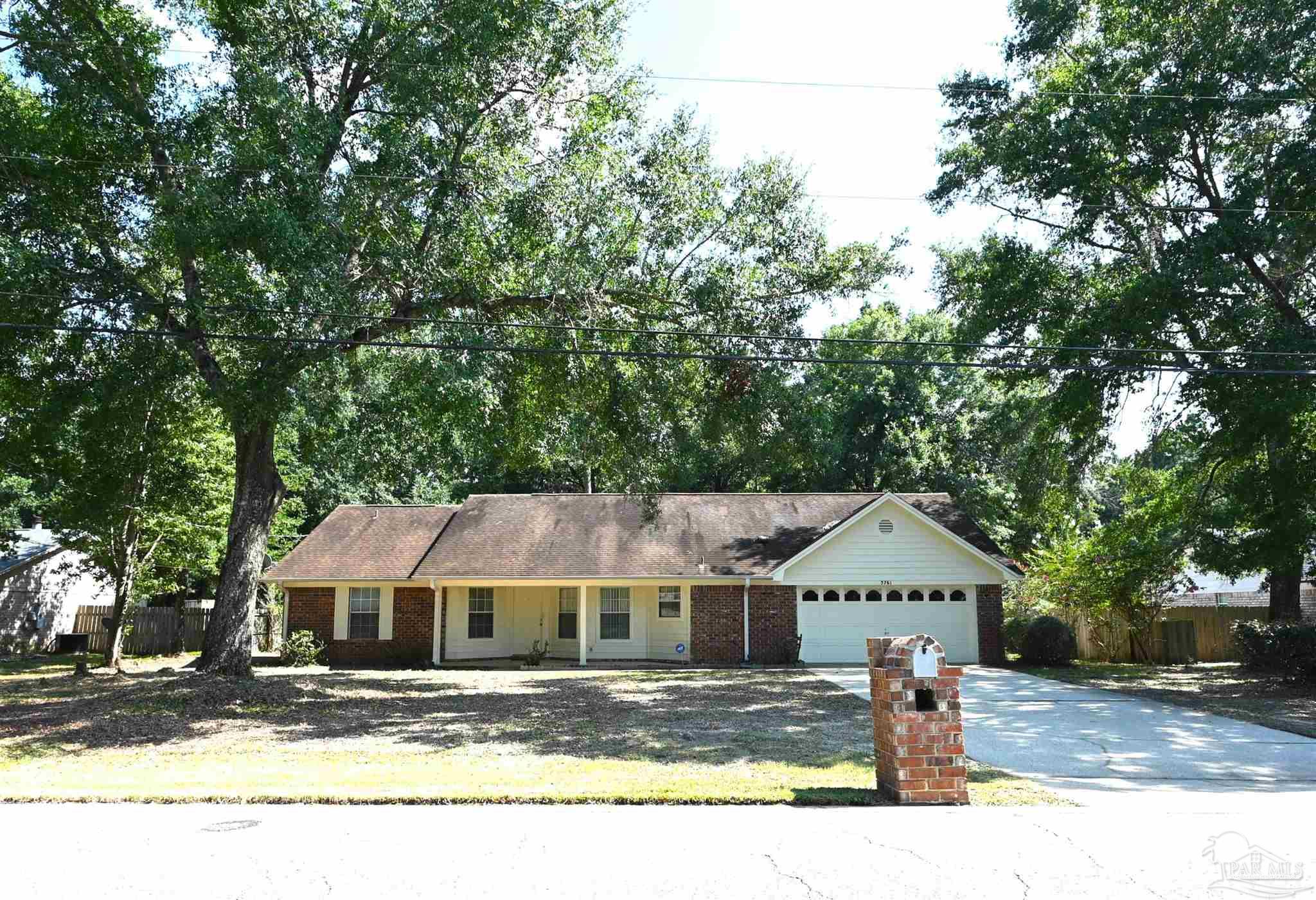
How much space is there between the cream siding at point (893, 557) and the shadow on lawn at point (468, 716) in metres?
5.98

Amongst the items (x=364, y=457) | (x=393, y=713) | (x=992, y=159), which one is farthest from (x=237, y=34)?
(x=992, y=159)

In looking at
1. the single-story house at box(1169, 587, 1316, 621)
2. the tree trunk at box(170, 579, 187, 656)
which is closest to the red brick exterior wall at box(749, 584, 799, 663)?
the single-story house at box(1169, 587, 1316, 621)

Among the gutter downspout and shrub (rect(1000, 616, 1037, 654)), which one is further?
shrub (rect(1000, 616, 1037, 654))

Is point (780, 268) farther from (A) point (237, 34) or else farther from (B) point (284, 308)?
(A) point (237, 34)

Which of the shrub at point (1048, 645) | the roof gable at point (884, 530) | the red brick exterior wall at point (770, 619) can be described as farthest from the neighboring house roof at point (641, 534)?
the shrub at point (1048, 645)

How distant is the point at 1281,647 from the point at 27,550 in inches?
1420

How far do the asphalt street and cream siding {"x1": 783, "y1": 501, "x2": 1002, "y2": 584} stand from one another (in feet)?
56.9

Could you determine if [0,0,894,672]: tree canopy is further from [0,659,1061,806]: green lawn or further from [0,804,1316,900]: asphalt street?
[0,804,1316,900]: asphalt street

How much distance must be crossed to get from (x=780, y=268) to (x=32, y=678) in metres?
18.0

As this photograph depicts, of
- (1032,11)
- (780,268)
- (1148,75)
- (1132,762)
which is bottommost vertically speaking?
(1132,762)

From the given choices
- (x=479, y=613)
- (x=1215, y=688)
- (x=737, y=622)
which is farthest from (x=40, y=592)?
(x=1215, y=688)

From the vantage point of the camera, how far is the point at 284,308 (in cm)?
1272

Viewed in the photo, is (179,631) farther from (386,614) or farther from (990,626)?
(990,626)

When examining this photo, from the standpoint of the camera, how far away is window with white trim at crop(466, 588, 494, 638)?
2578 centimetres
